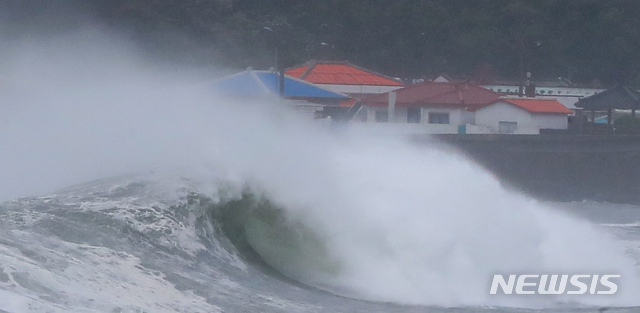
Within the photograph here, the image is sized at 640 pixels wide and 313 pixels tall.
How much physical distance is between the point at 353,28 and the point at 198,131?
2963 cm

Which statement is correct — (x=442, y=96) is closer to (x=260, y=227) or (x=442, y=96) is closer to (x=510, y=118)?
(x=510, y=118)

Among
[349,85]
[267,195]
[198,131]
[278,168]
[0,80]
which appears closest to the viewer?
[267,195]

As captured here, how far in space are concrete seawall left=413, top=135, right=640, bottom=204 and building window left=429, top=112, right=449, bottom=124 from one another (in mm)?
2525

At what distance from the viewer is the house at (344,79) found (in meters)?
32.6

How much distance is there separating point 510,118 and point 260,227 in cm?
1922

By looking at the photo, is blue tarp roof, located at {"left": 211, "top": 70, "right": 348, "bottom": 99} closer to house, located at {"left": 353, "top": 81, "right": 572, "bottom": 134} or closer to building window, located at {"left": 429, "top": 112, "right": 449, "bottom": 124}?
house, located at {"left": 353, "top": 81, "right": 572, "bottom": 134}

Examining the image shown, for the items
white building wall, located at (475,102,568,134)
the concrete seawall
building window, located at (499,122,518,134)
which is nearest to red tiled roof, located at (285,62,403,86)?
white building wall, located at (475,102,568,134)

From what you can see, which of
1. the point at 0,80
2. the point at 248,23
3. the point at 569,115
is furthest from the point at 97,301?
the point at 248,23

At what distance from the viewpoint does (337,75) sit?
33562 millimetres

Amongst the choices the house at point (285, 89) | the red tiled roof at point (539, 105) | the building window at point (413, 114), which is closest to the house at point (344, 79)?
the house at point (285, 89)

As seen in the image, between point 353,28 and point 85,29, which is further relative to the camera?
point 353,28

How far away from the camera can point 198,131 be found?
12.8m

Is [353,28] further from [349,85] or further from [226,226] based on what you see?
[226,226]

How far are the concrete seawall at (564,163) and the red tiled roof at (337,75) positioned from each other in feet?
28.6
